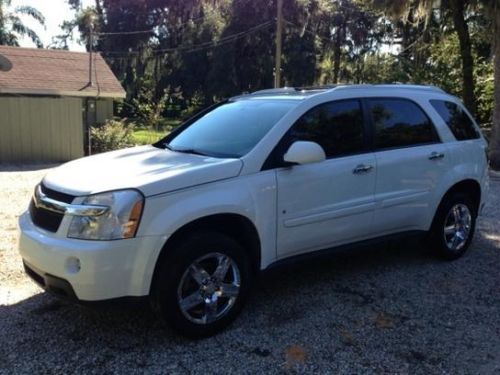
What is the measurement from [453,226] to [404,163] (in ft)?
3.86

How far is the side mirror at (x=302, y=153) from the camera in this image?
418 centimetres

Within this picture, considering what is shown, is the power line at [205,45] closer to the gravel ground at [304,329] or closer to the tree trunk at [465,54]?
the tree trunk at [465,54]

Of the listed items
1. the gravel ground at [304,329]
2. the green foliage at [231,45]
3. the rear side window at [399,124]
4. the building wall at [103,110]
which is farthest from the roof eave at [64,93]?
the rear side window at [399,124]

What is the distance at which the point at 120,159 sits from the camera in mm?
4461

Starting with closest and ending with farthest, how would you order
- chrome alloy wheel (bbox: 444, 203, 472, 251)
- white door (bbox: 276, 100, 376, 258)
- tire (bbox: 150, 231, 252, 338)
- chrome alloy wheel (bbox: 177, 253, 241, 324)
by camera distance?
1. tire (bbox: 150, 231, 252, 338)
2. chrome alloy wheel (bbox: 177, 253, 241, 324)
3. white door (bbox: 276, 100, 376, 258)
4. chrome alloy wheel (bbox: 444, 203, 472, 251)

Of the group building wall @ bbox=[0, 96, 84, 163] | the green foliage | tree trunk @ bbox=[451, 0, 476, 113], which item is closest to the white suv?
building wall @ bbox=[0, 96, 84, 163]

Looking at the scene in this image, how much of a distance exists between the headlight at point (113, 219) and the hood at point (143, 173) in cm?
7

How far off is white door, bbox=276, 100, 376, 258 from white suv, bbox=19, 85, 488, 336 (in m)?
0.01

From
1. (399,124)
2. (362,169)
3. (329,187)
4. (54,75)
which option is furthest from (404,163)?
(54,75)

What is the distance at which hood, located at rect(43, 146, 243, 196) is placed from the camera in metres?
3.66

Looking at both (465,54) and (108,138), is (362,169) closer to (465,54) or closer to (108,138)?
(108,138)

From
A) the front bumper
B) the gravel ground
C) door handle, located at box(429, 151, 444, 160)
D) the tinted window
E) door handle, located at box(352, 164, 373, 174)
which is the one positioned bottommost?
the gravel ground

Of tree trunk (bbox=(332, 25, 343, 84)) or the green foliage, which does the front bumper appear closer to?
the green foliage

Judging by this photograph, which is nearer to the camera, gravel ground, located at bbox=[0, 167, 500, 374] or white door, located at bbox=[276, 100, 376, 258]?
gravel ground, located at bbox=[0, 167, 500, 374]
